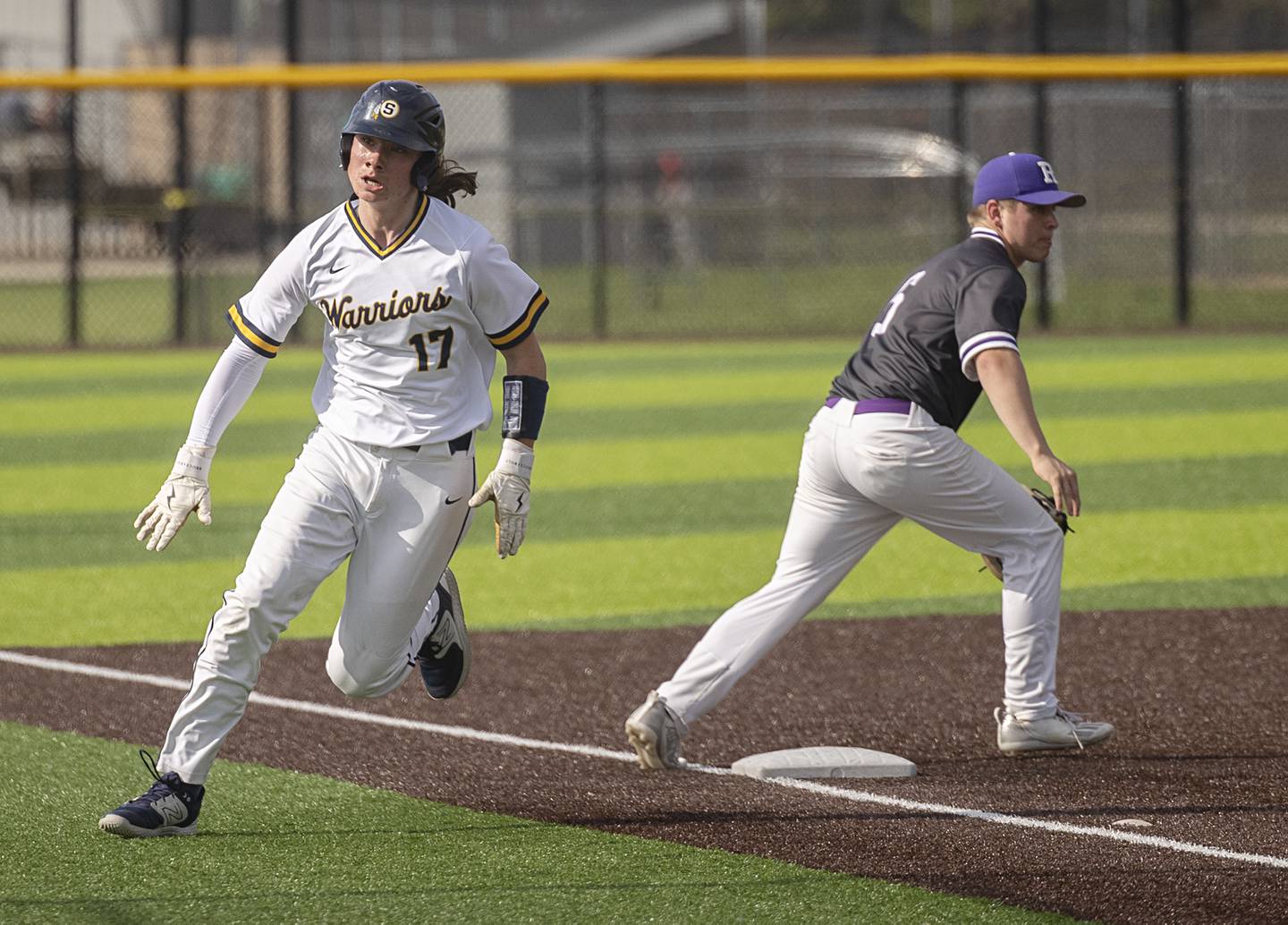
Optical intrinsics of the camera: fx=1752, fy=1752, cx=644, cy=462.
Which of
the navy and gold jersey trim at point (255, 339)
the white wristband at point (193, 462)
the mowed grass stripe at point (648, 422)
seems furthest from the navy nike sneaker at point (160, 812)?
the mowed grass stripe at point (648, 422)

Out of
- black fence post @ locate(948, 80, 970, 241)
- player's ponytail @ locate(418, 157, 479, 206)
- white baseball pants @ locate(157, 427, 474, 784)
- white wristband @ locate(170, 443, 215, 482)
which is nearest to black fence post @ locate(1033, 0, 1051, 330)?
black fence post @ locate(948, 80, 970, 241)

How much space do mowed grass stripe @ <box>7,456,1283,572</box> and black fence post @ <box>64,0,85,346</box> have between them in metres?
8.97

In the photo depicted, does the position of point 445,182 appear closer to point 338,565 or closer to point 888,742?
point 338,565

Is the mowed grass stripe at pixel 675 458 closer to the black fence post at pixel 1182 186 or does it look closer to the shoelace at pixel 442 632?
the shoelace at pixel 442 632

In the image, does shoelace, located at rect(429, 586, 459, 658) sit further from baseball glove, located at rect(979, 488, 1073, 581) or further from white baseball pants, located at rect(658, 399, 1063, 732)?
baseball glove, located at rect(979, 488, 1073, 581)

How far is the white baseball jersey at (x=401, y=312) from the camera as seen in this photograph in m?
4.73

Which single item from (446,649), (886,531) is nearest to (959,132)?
(886,531)

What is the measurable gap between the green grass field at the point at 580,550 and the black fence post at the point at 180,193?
0.66 metres

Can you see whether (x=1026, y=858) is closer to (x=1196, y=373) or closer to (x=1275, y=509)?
(x=1275, y=509)

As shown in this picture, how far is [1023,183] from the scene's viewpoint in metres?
5.34

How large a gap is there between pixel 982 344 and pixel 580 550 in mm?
4630

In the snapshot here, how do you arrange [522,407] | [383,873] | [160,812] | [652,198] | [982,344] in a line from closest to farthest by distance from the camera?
[383,873]
[160,812]
[522,407]
[982,344]
[652,198]

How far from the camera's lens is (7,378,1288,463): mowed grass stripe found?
507 inches

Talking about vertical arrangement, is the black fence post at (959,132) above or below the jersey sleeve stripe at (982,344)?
above
